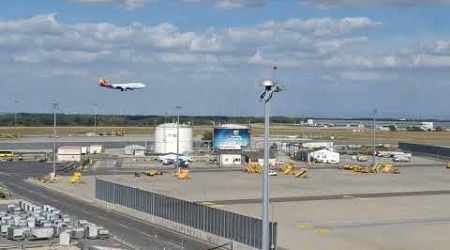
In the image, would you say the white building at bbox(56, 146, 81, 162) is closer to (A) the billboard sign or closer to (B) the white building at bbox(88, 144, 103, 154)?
(B) the white building at bbox(88, 144, 103, 154)

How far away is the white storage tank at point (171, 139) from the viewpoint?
16300 centimetres

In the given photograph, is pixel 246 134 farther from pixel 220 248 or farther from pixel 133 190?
pixel 220 248

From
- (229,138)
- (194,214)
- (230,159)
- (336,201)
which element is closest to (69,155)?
(230,159)

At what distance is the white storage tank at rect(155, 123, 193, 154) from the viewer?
16300 centimetres

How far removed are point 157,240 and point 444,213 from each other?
107 feet

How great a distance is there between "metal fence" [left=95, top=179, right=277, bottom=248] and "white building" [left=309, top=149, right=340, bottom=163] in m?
85.2

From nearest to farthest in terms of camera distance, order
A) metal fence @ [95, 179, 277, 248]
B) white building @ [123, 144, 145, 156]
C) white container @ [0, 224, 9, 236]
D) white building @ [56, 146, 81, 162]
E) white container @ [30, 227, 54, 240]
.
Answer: metal fence @ [95, 179, 277, 248]
white container @ [30, 227, 54, 240]
white container @ [0, 224, 9, 236]
white building @ [56, 146, 81, 162]
white building @ [123, 144, 145, 156]

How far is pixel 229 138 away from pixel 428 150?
172ft

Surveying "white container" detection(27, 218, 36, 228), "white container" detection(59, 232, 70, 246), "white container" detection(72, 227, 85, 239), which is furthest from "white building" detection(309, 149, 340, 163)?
"white container" detection(59, 232, 70, 246)

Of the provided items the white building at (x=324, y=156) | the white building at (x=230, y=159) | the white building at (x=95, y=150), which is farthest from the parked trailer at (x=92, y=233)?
the white building at (x=95, y=150)

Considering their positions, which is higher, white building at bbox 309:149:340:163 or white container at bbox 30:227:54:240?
white building at bbox 309:149:340:163

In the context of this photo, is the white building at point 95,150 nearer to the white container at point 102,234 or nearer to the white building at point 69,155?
the white building at point 69,155

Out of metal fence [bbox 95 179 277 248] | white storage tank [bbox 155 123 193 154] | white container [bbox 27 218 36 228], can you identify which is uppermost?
white storage tank [bbox 155 123 193 154]

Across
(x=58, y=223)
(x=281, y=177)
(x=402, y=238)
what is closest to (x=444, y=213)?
(x=402, y=238)
